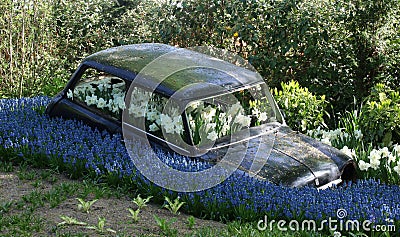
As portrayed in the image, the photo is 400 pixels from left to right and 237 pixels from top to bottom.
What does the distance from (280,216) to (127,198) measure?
1.32 metres

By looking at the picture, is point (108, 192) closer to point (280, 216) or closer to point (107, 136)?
point (107, 136)

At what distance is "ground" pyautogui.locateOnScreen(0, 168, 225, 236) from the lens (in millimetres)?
4453

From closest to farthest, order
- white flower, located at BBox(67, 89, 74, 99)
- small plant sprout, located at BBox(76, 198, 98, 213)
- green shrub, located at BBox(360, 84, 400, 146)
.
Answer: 1. small plant sprout, located at BBox(76, 198, 98, 213)
2. white flower, located at BBox(67, 89, 74, 99)
3. green shrub, located at BBox(360, 84, 400, 146)

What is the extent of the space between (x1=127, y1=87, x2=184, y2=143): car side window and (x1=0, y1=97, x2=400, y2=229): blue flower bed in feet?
0.75

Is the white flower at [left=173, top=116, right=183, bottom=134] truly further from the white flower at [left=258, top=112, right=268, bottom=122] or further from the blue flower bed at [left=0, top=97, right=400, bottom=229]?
the white flower at [left=258, top=112, right=268, bottom=122]

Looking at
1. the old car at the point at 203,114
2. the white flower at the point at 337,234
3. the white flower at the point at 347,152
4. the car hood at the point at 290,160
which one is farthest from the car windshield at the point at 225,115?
the white flower at the point at 337,234

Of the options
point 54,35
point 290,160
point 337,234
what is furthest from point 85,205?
point 54,35

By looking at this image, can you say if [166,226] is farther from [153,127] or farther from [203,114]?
[203,114]

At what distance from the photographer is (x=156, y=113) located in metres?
5.69

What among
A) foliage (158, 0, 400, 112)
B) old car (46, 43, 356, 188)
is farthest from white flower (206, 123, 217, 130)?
foliage (158, 0, 400, 112)

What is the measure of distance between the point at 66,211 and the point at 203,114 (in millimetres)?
1596

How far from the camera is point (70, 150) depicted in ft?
19.0

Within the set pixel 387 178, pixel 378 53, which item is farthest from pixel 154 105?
pixel 378 53

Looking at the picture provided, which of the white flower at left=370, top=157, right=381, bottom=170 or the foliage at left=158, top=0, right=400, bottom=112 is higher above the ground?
the foliage at left=158, top=0, right=400, bottom=112
